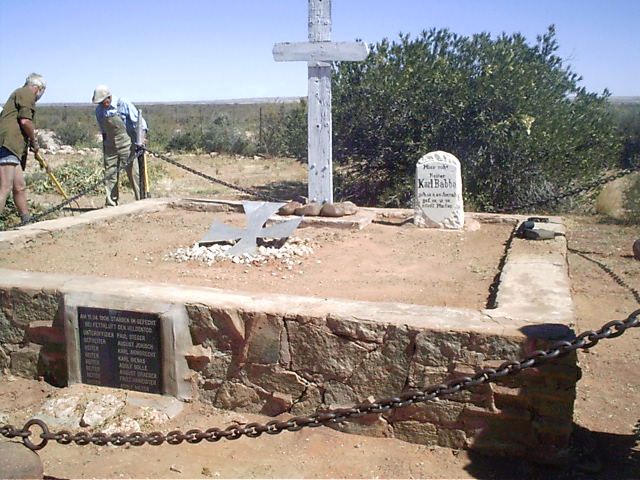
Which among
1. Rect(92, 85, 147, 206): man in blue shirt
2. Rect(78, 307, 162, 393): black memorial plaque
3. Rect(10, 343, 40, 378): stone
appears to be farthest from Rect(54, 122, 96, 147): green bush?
Rect(78, 307, 162, 393): black memorial plaque

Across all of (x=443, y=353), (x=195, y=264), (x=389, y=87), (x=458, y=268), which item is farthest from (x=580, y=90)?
(x=443, y=353)

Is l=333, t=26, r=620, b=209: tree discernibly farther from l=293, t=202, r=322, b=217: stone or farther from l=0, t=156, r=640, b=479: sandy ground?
l=0, t=156, r=640, b=479: sandy ground

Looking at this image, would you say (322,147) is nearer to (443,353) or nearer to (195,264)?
(195,264)

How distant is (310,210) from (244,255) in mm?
1598

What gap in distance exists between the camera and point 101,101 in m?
8.92

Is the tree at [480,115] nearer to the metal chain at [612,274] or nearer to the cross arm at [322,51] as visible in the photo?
the metal chain at [612,274]

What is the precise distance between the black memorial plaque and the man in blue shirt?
18.2 feet

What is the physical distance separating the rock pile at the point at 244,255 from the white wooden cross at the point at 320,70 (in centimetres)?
167

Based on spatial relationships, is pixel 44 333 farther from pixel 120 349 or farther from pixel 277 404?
pixel 277 404

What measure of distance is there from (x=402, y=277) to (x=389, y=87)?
582 centimetres

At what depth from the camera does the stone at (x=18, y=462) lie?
2625mm

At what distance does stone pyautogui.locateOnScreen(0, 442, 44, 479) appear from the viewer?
262 centimetres

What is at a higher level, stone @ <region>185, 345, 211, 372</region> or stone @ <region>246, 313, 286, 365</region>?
stone @ <region>246, 313, 286, 365</region>

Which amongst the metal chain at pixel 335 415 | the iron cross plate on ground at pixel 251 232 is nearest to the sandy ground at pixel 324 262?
the iron cross plate on ground at pixel 251 232
